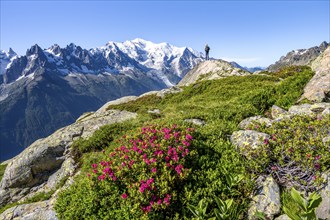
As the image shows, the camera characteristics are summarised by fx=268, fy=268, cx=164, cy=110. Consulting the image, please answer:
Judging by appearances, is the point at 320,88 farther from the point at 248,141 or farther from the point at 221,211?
the point at 221,211

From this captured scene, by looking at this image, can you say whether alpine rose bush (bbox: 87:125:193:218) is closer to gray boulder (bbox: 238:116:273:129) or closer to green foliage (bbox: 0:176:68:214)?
gray boulder (bbox: 238:116:273:129)

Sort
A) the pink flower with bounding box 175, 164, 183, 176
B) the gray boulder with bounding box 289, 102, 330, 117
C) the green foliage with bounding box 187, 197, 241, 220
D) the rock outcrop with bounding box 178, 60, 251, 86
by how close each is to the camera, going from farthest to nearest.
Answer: the rock outcrop with bounding box 178, 60, 251, 86
the gray boulder with bounding box 289, 102, 330, 117
the pink flower with bounding box 175, 164, 183, 176
the green foliage with bounding box 187, 197, 241, 220

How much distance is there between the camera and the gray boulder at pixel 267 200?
817 centimetres

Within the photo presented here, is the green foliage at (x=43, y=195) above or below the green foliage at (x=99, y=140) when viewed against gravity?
below

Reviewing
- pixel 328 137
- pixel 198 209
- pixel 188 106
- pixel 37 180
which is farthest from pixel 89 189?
pixel 188 106

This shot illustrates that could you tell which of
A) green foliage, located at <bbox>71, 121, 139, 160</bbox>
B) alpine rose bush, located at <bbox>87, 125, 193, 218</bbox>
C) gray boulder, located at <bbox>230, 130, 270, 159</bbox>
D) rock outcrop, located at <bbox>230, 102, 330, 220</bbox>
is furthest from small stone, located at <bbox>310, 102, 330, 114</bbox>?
green foliage, located at <bbox>71, 121, 139, 160</bbox>

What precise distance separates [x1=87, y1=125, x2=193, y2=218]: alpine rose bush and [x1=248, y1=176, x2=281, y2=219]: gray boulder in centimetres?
235

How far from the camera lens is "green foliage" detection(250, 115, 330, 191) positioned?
29.4ft

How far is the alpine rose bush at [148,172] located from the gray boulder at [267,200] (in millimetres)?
2349

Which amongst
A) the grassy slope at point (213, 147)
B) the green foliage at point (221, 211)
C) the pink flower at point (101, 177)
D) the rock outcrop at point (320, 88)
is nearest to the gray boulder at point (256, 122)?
the grassy slope at point (213, 147)

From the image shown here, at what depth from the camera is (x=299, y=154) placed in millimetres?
9430

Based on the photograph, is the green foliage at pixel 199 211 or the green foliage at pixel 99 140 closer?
the green foliage at pixel 199 211

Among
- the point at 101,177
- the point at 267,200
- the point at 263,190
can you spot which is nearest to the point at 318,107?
the point at 263,190

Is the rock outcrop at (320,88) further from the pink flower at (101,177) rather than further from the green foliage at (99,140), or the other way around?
the pink flower at (101,177)
